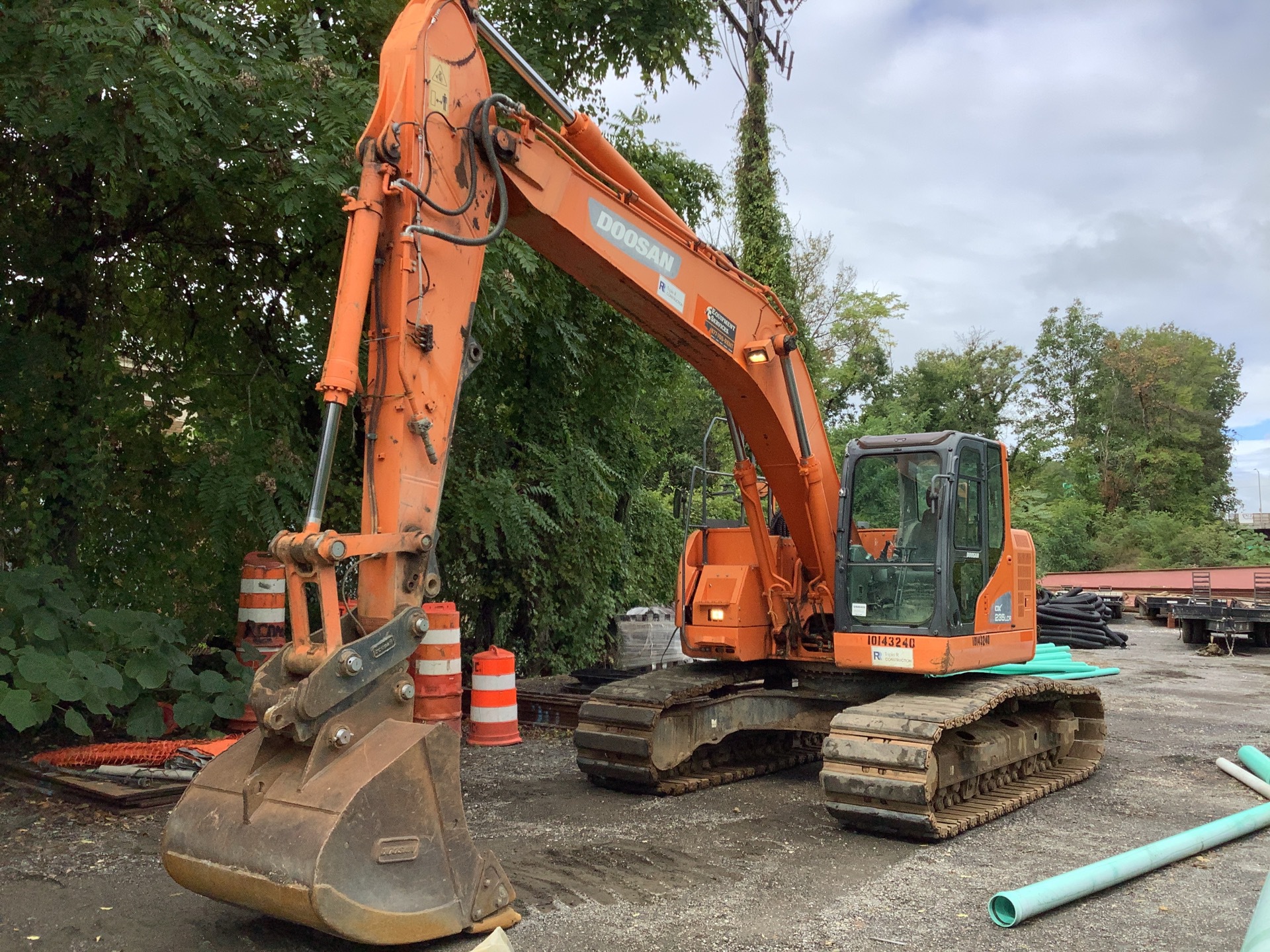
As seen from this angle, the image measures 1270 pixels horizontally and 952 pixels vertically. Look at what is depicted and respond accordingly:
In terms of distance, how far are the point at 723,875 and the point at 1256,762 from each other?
517 cm

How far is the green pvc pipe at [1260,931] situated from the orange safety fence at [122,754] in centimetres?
566

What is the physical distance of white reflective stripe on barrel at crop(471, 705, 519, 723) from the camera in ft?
29.7

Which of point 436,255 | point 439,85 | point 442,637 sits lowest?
point 442,637

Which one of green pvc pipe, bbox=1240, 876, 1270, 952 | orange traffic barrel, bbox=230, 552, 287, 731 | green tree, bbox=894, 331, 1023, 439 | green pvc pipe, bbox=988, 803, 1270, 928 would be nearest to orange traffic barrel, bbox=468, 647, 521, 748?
orange traffic barrel, bbox=230, 552, 287, 731

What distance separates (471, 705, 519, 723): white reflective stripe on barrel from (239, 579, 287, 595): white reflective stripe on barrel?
2.00 m

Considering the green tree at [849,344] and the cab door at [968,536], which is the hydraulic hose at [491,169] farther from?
the green tree at [849,344]

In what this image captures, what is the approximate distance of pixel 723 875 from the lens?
223 inches

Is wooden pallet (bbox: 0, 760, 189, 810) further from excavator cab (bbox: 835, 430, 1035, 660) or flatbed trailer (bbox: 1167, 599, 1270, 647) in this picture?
flatbed trailer (bbox: 1167, 599, 1270, 647)

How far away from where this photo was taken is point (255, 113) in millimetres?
6992

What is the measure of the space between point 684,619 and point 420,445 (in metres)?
3.99

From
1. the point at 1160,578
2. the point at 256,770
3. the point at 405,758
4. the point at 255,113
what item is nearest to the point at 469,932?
the point at 405,758

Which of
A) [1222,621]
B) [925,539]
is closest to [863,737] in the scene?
[925,539]

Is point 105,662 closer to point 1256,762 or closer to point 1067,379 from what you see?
point 1256,762

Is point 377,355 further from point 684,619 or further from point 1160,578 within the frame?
point 1160,578
